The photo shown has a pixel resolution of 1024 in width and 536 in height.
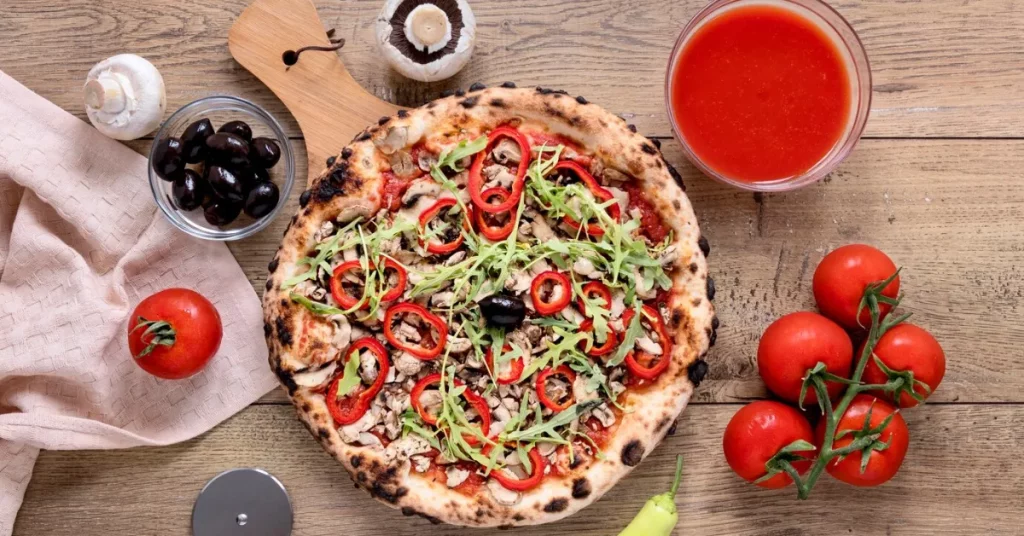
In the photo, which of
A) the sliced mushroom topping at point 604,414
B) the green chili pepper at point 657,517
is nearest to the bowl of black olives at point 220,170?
the sliced mushroom topping at point 604,414

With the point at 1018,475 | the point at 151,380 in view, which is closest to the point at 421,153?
the point at 151,380

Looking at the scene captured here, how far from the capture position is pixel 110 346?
2932 mm

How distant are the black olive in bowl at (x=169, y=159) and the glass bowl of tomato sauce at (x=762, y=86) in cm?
154

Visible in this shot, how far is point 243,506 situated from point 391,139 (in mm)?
1346

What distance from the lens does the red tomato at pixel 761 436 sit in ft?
8.68

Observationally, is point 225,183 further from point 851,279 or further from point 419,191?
point 851,279

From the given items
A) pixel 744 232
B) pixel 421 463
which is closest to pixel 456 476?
pixel 421 463

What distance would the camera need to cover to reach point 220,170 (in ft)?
8.79

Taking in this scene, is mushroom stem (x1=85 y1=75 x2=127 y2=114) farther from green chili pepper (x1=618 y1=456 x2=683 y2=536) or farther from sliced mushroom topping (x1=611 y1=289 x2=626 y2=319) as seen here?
green chili pepper (x1=618 y1=456 x2=683 y2=536)

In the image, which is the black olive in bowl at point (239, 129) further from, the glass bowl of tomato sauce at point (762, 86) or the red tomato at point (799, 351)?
the red tomato at point (799, 351)

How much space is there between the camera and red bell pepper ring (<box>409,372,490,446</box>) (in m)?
2.61

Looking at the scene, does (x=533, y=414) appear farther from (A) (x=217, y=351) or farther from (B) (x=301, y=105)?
A: (B) (x=301, y=105)

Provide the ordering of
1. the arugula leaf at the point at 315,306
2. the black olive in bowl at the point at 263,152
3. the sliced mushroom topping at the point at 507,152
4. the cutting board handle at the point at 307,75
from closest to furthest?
the arugula leaf at the point at 315,306 → the sliced mushroom topping at the point at 507,152 → the black olive in bowl at the point at 263,152 → the cutting board handle at the point at 307,75

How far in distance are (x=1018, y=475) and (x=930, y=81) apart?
140 centimetres
